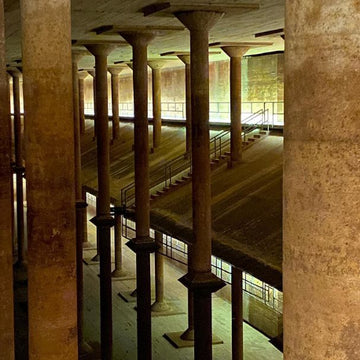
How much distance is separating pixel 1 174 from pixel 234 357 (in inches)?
345

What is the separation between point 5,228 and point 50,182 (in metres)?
1.81

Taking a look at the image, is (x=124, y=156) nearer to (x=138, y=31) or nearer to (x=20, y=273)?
(x=20, y=273)

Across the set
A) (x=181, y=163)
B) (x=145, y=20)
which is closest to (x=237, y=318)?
(x=145, y=20)

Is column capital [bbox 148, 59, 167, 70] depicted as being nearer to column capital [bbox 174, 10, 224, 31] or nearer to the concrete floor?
the concrete floor

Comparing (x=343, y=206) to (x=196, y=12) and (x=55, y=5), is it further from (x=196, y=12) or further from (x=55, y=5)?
(x=196, y=12)

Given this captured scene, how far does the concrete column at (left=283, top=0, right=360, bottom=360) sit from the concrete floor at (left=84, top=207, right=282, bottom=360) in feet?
42.7

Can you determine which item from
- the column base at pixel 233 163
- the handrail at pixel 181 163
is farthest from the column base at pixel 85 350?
the column base at pixel 233 163

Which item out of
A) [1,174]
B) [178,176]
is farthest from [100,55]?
[1,174]

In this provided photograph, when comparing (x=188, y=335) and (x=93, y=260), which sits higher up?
(x=93, y=260)

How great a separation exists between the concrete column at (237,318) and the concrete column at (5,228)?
23.9 ft

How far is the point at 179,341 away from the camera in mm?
16484

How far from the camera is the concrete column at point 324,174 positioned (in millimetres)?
2768

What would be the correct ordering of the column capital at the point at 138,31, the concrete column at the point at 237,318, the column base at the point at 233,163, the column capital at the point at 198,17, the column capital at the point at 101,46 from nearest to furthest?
the column capital at the point at 198,17
the concrete column at the point at 237,318
the column capital at the point at 138,31
the column capital at the point at 101,46
the column base at the point at 233,163

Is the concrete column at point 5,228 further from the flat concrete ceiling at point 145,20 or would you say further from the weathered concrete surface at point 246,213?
the weathered concrete surface at point 246,213
